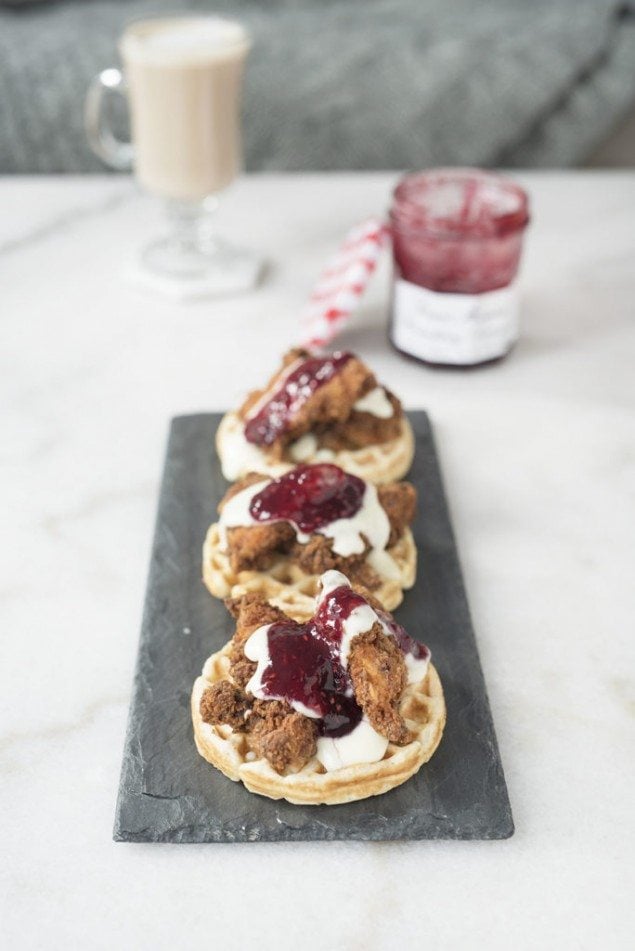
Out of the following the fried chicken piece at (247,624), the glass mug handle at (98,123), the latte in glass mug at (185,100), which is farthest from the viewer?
the glass mug handle at (98,123)

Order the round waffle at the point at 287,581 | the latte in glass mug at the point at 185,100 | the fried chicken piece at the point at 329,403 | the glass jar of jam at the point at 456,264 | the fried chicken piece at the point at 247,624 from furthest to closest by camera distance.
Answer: the latte in glass mug at the point at 185,100 → the glass jar of jam at the point at 456,264 → the fried chicken piece at the point at 329,403 → the round waffle at the point at 287,581 → the fried chicken piece at the point at 247,624

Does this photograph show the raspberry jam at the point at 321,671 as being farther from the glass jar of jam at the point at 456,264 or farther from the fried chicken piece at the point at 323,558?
the glass jar of jam at the point at 456,264

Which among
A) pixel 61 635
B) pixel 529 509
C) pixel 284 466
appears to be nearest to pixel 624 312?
pixel 529 509

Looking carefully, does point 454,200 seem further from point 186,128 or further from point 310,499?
point 310,499

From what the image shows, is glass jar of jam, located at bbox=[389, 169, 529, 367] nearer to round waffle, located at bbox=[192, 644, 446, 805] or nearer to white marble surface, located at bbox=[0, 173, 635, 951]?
white marble surface, located at bbox=[0, 173, 635, 951]

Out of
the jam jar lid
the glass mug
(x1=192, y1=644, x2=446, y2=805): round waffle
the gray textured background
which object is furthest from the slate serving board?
the gray textured background

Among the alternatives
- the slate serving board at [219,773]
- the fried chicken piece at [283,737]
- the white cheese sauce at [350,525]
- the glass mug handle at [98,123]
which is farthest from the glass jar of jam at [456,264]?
the fried chicken piece at [283,737]
